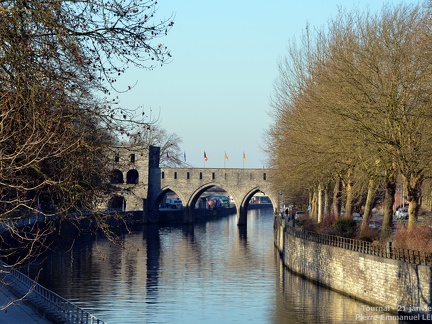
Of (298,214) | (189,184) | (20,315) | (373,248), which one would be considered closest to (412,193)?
(373,248)

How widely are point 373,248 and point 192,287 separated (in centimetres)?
946

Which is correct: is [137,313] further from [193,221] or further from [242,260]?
[193,221]

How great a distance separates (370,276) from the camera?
27.2m

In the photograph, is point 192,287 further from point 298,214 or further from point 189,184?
point 189,184

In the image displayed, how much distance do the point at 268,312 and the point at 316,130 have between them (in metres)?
8.25

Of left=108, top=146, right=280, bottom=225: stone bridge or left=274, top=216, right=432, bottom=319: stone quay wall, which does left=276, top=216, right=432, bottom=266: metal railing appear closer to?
left=274, top=216, right=432, bottom=319: stone quay wall

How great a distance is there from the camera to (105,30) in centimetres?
1372

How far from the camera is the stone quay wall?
23.3 m

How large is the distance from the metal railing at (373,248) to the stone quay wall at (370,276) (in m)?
0.21

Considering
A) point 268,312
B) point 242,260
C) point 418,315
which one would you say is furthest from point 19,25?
point 242,260

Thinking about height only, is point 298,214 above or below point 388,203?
below

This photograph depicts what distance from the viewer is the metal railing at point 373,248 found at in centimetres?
2448

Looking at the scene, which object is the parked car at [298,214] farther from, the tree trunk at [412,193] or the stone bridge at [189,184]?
the tree trunk at [412,193]

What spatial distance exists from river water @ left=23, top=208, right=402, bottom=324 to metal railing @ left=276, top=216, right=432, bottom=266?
1839 millimetres
